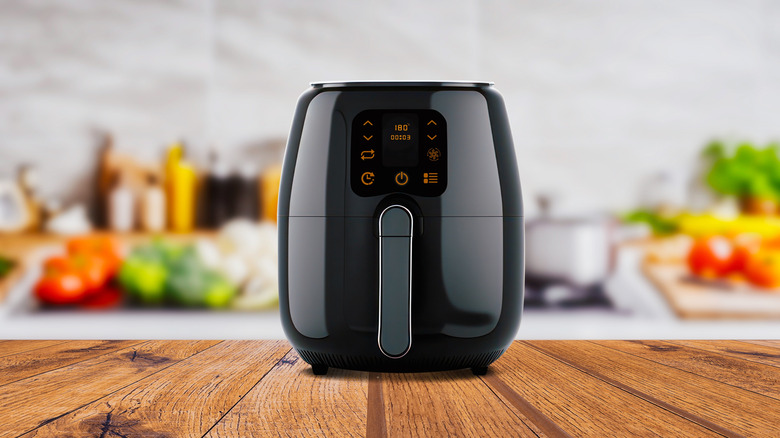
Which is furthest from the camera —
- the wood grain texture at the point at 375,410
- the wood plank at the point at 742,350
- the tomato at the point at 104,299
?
the tomato at the point at 104,299

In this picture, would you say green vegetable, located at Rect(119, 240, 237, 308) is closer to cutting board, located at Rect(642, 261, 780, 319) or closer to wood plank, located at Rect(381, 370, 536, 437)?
cutting board, located at Rect(642, 261, 780, 319)

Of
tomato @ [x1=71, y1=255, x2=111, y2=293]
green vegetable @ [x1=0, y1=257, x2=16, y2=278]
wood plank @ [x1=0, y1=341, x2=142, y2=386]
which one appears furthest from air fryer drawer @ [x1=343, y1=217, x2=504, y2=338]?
green vegetable @ [x1=0, y1=257, x2=16, y2=278]

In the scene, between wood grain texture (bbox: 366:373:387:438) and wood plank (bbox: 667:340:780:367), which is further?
wood plank (bbox: 667:340:780:367)

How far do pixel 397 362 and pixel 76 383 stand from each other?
233mm

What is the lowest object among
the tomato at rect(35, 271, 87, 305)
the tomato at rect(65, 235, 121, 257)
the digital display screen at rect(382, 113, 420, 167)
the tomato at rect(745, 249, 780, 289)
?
the tomato at rect(35, 271, 87, 305)

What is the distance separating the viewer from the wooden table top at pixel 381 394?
1.21ft

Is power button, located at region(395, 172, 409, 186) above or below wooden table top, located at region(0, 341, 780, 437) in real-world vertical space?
above

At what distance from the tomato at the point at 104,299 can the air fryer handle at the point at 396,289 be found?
136 centimetres

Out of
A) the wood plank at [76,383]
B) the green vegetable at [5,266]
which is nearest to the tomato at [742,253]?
the wood plank at [76,383]

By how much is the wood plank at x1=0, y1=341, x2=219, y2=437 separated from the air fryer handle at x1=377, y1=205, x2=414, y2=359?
0.62 ft

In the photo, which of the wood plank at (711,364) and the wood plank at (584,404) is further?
the wood plank at (711,364)

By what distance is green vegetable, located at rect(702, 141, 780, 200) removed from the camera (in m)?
1.75

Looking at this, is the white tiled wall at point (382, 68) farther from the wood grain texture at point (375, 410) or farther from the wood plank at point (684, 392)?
the wood grain texture at point (375, 410)

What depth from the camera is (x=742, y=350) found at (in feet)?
2.10
